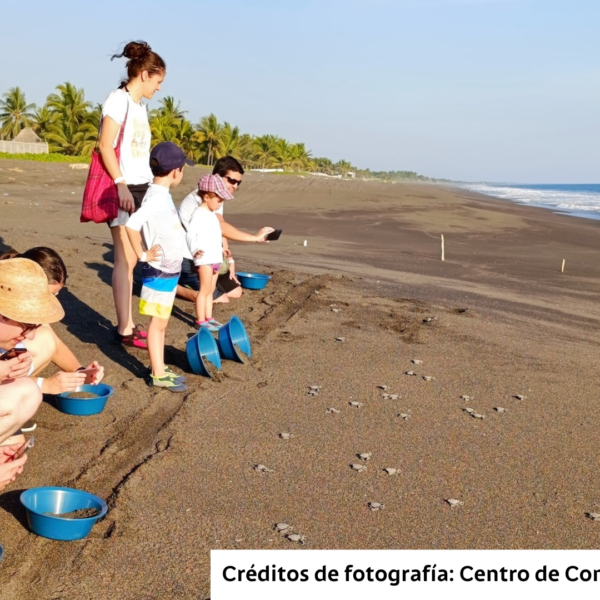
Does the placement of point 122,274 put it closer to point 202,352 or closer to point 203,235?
point 202,352

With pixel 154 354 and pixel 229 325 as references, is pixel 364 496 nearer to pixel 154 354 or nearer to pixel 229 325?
pixel 154 354

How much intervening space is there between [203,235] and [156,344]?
183cm

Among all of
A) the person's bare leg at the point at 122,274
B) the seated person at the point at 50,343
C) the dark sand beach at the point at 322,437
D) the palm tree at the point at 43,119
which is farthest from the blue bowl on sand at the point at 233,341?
the palm tree at the point at 43,119

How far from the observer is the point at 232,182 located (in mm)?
6902

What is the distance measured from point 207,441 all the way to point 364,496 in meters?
1.02

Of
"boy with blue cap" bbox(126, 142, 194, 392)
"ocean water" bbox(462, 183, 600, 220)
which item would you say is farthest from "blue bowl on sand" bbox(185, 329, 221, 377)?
"ocean water" bbox(462, 183, 600, 220)

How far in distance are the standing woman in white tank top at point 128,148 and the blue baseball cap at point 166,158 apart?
0.44 m

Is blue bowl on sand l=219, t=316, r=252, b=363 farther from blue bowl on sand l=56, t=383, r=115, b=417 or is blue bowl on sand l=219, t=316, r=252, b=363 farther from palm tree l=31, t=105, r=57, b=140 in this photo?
palm tree l=31, t=105, r=57, b=140

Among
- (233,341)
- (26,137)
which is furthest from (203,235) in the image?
(26,137)

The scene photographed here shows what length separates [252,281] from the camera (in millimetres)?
8359

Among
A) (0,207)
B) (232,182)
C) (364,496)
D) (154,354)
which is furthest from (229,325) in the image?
(0,207)

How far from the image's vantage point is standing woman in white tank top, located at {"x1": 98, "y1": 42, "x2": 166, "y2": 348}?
535 cm

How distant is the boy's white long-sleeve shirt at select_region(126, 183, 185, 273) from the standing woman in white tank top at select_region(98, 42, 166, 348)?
0.38 meters

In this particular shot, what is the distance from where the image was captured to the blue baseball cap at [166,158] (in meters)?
4.95
